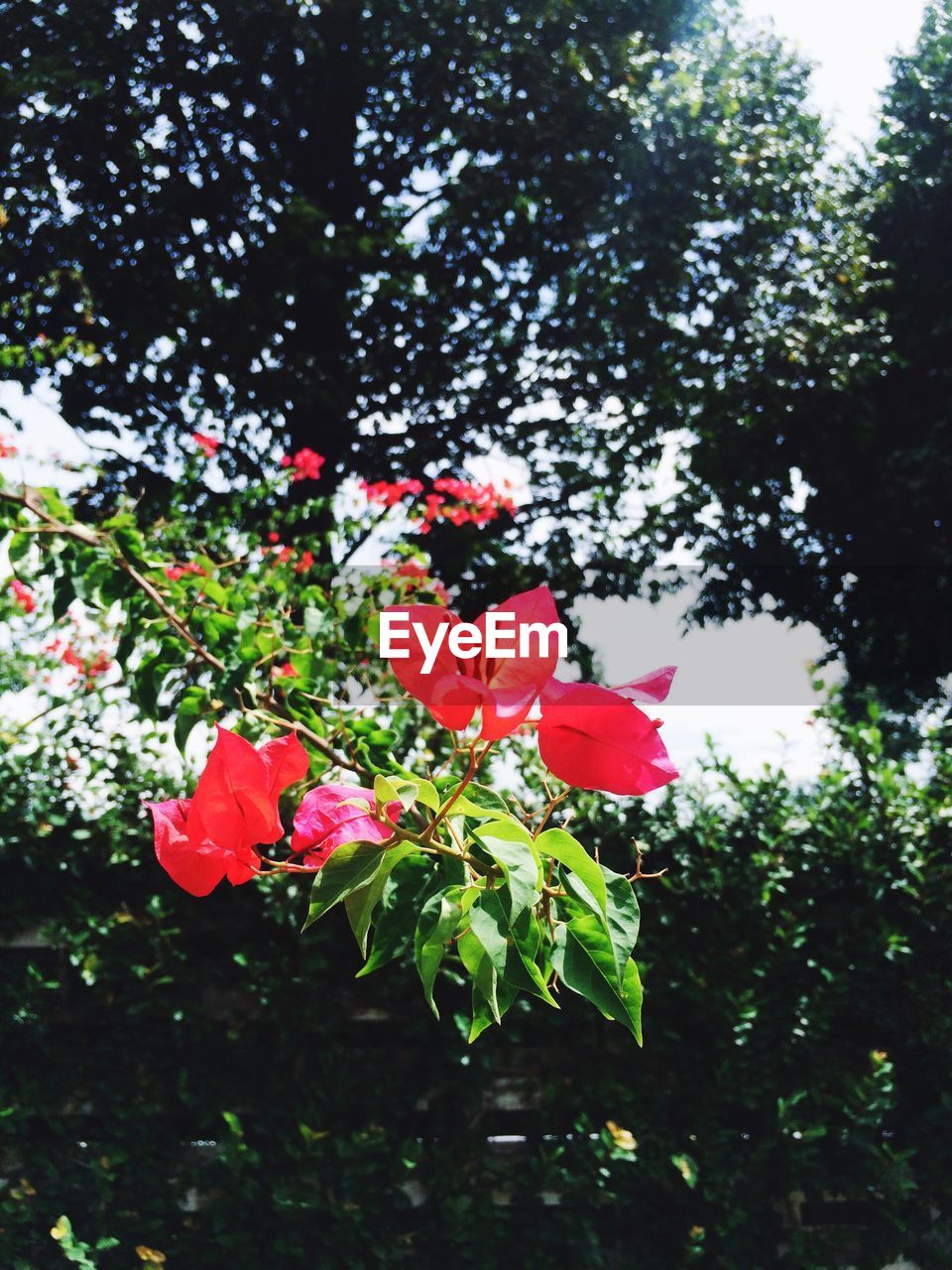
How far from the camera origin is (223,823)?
21.1 inches

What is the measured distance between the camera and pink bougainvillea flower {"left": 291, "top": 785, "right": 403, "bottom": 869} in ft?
1.89

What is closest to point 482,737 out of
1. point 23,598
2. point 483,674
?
point 483,674

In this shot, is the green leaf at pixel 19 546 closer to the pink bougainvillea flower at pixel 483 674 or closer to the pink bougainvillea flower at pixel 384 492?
the pink bougainvillea flower at pixel 483 674

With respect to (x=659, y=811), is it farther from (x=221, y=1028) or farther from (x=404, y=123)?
(x=404, y=123)

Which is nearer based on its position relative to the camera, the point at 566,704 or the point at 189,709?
the point at 566,704

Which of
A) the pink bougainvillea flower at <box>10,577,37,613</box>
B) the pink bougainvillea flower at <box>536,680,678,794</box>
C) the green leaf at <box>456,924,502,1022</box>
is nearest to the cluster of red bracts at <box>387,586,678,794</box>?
the pink bougainvillea flower at <box>536,680,678,794</box>

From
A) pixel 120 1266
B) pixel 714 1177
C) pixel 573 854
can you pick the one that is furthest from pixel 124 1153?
pixel 573 854

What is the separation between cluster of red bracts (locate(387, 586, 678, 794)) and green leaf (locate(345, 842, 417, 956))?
0.08m

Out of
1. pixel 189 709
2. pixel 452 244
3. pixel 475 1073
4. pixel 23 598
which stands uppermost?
pixel 452 244

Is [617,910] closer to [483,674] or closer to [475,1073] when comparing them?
[483,674]

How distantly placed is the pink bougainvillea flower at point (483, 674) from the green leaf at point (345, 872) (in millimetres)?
85

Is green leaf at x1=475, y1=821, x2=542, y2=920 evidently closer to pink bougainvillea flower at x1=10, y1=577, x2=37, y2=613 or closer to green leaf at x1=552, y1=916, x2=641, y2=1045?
green leaf at x1=552, y1=916, x2=641, y2=1045

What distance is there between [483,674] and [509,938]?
138 millimetres

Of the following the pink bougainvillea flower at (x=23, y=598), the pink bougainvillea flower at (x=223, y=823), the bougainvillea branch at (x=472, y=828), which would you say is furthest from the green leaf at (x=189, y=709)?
the pink bougainvillea flower at (x=23, y=598)
